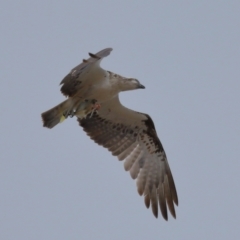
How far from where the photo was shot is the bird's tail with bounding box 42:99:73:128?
13.5 meters

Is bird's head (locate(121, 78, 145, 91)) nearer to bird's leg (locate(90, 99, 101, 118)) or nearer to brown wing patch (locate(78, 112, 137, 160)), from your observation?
bird's leg (locate(90, 99, 101, 118))

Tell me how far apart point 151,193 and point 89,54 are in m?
3.87

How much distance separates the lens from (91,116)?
14.5 meters

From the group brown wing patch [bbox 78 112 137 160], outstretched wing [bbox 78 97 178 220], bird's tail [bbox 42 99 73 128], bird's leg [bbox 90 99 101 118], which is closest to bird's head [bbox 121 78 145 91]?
bird's leg [bbox 90 99 101 118]

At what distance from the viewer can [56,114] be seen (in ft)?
44.6

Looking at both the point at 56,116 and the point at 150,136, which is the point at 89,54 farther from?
the point at 150,136

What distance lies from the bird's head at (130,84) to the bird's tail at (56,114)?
1.02 m

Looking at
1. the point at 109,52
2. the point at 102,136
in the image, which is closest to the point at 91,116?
the point at 102,136

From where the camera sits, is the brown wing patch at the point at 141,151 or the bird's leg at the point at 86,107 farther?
the brown wing patch at the point at 141,151

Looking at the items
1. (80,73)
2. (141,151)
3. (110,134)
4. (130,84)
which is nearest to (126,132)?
(110,134)

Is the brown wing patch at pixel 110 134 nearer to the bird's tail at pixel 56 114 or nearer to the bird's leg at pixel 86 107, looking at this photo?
the bird's leg at pixel 86 107

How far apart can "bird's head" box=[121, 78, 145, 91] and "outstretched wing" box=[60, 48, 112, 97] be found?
582mm

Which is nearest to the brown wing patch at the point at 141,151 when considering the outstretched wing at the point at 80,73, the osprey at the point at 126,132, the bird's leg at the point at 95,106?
the osprey at the point at 126,132

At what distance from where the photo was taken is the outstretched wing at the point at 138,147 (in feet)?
47.4
